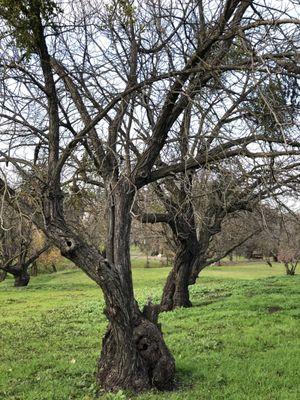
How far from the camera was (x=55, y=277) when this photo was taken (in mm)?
44312

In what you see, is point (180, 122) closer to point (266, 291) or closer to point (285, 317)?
point (285, 317)

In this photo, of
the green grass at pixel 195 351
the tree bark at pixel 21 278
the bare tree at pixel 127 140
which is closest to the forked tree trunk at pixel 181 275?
the green grass at pixel 195 351

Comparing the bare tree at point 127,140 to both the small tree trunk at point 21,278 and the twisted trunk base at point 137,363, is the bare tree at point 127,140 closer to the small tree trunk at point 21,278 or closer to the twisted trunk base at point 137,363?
the twisted trunk base at point 137,363

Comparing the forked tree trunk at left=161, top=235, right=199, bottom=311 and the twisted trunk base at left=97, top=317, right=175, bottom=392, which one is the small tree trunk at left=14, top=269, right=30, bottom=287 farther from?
the twisted trunk base at left=97, top=317, right=175, bottom=392

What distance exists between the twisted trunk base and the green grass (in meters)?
0.23

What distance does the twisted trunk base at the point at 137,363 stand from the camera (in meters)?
7.10

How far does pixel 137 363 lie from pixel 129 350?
0.81ft

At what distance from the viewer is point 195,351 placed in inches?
369

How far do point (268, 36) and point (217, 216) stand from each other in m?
10.1

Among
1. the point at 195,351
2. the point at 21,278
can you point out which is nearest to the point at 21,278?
the point at 21,278

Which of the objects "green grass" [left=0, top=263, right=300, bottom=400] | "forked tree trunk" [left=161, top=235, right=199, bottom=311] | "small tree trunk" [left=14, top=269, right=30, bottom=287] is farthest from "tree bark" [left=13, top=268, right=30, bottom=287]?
"forked tree trunk" [left=161, top=235, right=199, bottom=311]

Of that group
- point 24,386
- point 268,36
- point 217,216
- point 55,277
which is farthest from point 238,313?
point 55,277

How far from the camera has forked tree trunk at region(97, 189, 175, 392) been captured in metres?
7.09

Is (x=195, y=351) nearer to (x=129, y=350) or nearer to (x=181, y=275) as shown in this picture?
(x=129, y=350)
